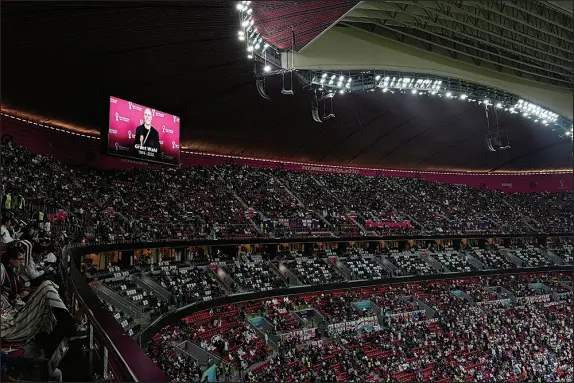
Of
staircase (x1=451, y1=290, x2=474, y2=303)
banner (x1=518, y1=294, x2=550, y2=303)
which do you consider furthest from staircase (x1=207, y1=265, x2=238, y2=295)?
banner (x1=518, y1=294, x2=550, y2=303)

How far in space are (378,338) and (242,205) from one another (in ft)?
44.8

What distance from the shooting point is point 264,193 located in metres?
35.8

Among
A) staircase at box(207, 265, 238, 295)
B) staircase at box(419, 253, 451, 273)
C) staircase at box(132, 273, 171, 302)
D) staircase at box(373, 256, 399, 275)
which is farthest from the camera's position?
staircase at box(419, 253, 451, 273)

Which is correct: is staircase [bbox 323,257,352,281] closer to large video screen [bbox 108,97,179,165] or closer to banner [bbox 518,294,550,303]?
large video screen [bbox 108,97,179,165]

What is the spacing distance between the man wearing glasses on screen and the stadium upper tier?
134 inches

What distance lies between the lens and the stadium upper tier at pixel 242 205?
21.5 m

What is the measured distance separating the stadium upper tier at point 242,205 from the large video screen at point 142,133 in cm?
324

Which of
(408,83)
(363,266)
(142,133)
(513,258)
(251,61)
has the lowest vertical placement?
(363,266)

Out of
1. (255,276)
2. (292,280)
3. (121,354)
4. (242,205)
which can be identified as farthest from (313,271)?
(121,354)

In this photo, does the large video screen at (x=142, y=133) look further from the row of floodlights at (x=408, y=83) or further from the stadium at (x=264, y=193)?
the row of floodlights at (x=408, y=83)

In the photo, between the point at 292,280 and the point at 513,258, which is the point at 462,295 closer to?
the point at 513,258

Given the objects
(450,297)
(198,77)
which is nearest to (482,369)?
(450,297)

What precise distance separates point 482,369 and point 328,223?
1507cm

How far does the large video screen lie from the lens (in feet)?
78.8
